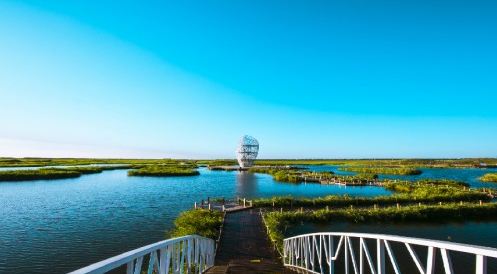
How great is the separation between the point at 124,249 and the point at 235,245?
759 centimetres

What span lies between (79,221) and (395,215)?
97.1 ft

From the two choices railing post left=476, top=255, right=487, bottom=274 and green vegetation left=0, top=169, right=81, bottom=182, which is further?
green vegetation left=0, top=169, right=81, bottom=182

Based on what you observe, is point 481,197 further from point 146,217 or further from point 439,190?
point 146,217

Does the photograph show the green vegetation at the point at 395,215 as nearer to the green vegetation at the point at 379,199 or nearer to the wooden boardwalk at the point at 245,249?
the wooden boardwalk at the point at 245,249

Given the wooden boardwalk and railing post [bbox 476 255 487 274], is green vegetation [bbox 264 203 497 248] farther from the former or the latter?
railing post [bbox 476 255 487 274]

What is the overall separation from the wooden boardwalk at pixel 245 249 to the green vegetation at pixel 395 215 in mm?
2461

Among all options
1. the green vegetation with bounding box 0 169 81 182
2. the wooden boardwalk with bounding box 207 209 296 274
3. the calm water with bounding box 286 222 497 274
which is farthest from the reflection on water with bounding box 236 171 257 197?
the green vegetation with bounding box 0 169 81 182

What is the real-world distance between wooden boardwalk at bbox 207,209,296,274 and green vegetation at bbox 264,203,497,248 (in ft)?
8.07

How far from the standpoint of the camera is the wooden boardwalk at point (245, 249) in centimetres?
1522

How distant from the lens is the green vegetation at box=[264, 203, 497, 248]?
105 ft

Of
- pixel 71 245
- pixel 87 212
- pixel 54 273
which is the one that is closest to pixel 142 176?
pixel 87 212

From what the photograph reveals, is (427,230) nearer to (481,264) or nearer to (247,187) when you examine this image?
(481,264)

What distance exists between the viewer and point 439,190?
152 feet

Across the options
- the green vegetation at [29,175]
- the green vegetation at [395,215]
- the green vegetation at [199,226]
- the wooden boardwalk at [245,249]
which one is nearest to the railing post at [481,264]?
the wooden boardwalk at [245,249]
